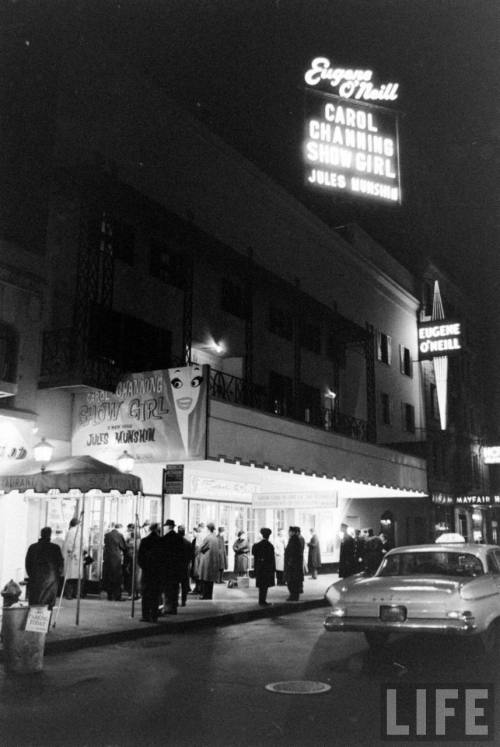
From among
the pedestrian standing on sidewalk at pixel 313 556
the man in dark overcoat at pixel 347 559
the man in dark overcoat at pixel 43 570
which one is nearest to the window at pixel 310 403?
the pedestrian standing on sidewalk at pixel 313 556

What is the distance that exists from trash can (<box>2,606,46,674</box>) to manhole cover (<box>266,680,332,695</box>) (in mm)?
3120

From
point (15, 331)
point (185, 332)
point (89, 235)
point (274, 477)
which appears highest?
point (89, 235)

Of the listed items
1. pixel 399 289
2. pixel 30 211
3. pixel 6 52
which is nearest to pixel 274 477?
pixel 30 211

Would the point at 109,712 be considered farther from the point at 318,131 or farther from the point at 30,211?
the point at 318,131

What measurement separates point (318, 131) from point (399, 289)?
1716 cm

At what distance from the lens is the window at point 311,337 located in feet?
93.2

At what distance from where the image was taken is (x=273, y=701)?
24.4ft

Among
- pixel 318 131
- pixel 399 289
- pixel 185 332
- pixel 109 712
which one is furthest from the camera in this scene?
pixel 399 289

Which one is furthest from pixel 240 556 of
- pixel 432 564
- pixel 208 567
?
pixel 432 564

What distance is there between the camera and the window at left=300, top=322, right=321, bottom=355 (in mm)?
28422

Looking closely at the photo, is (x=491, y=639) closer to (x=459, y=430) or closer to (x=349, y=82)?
(x=349, y=82)

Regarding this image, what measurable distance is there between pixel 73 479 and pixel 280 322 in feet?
49.7

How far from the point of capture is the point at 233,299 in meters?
24.0

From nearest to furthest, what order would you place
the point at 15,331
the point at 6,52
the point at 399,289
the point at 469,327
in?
1. the point at 15,331
2. the point at 6,52
3. the point at 399,289
4. the point at 469,327
